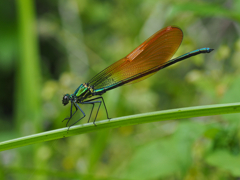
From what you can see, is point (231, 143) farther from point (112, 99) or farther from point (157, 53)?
point (112, 99)

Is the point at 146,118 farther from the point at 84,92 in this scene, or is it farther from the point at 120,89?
the point at 120,89

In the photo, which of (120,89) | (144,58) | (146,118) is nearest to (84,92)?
(144,58)

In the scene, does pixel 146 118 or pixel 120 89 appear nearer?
pixel 146 118

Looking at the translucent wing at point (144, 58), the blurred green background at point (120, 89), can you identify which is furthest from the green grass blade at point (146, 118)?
the translucent wing at point (144, 58)

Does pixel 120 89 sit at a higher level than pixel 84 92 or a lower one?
lower

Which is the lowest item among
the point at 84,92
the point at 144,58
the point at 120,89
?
the point at 120,89

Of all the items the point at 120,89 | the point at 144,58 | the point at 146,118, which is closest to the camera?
the point at 146,118
